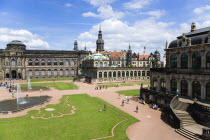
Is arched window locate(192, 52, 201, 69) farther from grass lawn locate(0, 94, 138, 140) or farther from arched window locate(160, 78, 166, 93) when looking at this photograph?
grass lawn locate(0, 94, 138, 140)

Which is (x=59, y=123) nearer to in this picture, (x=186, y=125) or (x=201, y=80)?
(x=186, y=125)

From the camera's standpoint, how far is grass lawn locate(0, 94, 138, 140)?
23294mm

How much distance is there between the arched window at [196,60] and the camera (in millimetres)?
35522

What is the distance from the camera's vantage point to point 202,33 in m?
36.2

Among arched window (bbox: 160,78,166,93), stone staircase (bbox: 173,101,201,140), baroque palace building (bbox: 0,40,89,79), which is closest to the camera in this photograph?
stone staircase (bbox: 173,101,201,140)

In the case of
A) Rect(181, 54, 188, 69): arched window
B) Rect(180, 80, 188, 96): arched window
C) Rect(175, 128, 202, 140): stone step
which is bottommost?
Rect(175, 128, 202, 140): stone step

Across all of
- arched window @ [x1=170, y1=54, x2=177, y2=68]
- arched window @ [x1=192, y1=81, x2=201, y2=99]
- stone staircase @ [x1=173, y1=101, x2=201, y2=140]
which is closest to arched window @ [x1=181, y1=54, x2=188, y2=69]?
arched window @ [x1=170, y1=54, x2=177, y2=68]

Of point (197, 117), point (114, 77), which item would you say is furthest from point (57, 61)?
point (197, 117)

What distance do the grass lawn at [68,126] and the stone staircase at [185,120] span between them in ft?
26.1

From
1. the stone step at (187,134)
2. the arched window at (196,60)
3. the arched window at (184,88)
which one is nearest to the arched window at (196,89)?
the arched window at (184,88)

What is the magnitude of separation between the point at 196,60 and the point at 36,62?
342ft

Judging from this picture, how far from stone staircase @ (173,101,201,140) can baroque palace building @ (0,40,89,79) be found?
9781 cm

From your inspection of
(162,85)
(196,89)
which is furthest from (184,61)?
(162,85)

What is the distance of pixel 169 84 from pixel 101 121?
→ 2137 centimetres
